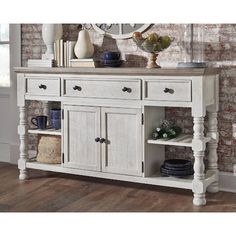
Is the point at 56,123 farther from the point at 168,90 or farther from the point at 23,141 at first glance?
the point at 168,90

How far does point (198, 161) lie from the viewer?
9.15 feet

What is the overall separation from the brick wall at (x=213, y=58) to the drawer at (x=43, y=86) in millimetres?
520

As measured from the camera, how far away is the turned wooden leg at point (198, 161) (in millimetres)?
2768

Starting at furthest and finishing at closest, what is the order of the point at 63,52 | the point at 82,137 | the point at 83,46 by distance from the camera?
the point at 63,52
the point at 83,46
the point at 82,137

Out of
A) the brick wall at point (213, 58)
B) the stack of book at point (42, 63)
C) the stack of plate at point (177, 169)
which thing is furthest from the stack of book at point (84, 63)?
the stack of plate at point (177, 169)

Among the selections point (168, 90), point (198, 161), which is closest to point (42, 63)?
point (168, 90)

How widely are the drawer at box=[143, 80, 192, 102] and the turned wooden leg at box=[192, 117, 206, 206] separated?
181 mm

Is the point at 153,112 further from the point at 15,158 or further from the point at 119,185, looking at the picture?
the point at 15,158

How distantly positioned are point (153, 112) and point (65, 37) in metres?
1.17

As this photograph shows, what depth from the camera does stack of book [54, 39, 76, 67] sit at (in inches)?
136

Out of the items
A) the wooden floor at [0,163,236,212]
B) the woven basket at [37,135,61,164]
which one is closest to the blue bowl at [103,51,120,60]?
the woven basket at [37,135,61,164]

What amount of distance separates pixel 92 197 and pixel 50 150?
25.9 inches

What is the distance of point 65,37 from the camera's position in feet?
12.2

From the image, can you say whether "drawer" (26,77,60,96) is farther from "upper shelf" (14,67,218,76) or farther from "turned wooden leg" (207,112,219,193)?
"turned wooden leg" (207,112,219,193)
